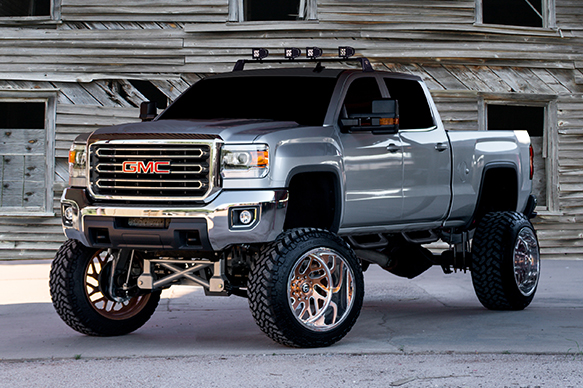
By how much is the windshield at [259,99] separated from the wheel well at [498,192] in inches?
99.8

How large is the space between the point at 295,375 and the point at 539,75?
35.7 feet

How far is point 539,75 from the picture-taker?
51.0 feet

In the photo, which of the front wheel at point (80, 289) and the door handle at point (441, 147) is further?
the door handle at point (441, 147)

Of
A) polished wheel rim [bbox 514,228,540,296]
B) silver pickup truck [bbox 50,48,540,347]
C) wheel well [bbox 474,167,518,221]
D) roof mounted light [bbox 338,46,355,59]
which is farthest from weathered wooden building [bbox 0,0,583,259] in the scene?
roof mounted light [bbox 338,46,355,59]

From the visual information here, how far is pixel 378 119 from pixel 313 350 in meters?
1.96

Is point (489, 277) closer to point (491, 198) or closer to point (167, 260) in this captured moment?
point (491, 198)

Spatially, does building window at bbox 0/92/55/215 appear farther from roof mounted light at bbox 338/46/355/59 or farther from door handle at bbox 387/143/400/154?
door handle at bbox 387/143/400/154

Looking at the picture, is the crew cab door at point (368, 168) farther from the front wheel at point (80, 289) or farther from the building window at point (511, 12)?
the building window at point (511, 12)

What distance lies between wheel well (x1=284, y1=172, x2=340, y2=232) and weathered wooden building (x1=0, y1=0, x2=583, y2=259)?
26.0 ft

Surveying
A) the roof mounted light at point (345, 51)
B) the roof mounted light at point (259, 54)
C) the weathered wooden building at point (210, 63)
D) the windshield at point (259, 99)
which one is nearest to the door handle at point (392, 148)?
the windshield at point (259, 99)

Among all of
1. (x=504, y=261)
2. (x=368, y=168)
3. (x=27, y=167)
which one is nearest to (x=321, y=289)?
(x=368, y=168)

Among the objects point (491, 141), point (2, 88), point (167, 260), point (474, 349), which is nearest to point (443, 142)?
point (491, 141)

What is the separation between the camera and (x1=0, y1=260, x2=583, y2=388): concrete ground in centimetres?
592

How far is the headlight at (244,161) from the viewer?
655 centimetres
